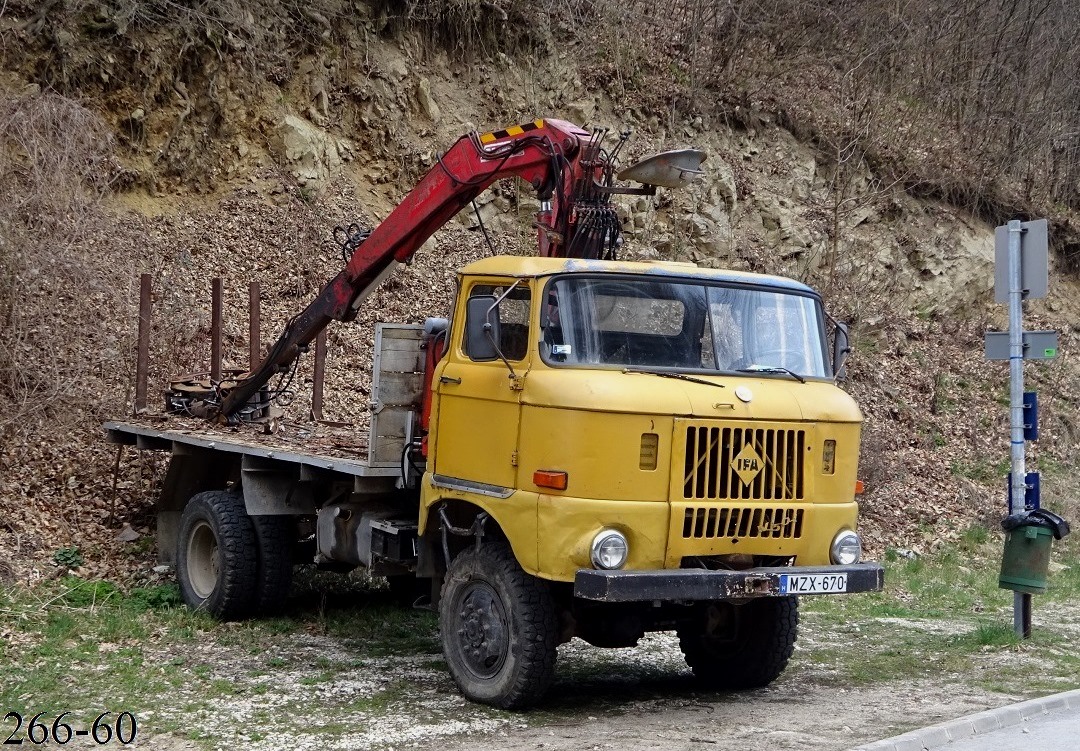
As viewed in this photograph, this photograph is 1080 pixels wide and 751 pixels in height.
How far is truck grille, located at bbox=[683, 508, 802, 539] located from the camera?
725cm

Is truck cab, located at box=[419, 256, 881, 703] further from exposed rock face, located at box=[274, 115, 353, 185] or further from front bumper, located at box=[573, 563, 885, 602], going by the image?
exposed rock face, located at box=[274, 115, 353, 185]

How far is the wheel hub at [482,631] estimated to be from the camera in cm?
751

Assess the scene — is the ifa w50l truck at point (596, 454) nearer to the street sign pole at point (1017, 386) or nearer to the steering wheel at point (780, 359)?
the steering wheel at point (780, 359)

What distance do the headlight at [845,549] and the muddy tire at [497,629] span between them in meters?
1.86

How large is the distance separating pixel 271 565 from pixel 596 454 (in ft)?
13.2

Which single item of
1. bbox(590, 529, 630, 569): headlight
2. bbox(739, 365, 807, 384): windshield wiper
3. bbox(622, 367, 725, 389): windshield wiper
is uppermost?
bbox(739, 365, 807, 384): windshield wiper

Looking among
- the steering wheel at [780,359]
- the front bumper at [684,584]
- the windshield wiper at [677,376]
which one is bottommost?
the front bumper at [684,584]

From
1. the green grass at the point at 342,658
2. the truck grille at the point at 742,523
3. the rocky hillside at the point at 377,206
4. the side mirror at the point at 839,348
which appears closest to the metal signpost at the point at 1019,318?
the green grass at the point at 342,658

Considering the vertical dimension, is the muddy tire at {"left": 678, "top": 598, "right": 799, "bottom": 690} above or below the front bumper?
below

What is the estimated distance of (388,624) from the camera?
10.2 meters

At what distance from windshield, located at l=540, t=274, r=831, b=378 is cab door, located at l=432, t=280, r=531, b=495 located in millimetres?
246

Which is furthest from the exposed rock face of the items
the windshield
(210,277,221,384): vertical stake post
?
the windshield

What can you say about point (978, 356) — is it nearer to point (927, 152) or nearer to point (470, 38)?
point (927, 152)

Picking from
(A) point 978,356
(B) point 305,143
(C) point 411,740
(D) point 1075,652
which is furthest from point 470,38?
(C) point 411,740
